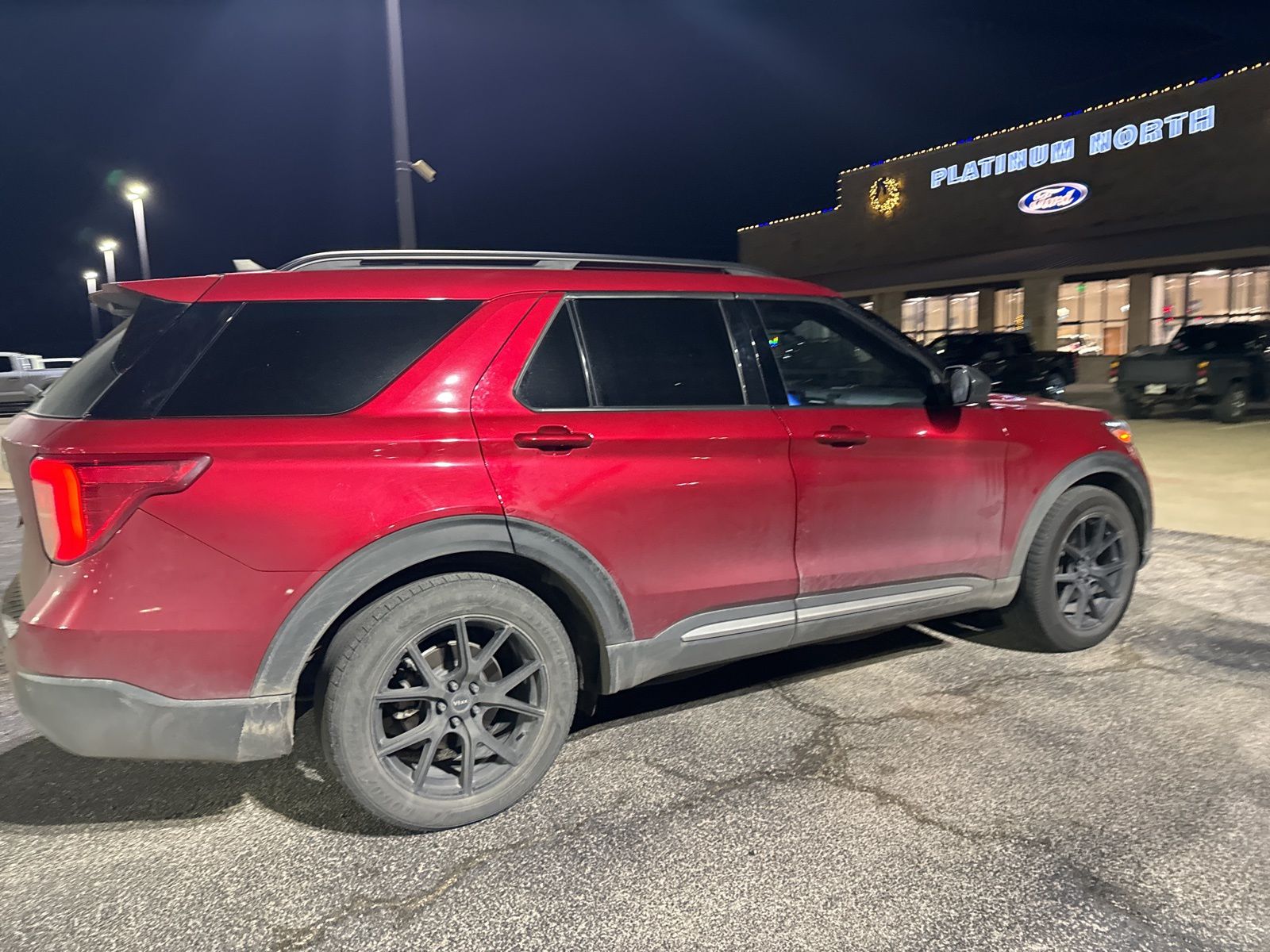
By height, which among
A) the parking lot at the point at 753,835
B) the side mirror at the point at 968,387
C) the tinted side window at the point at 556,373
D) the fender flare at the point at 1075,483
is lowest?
the parking lot at the point at 753,835

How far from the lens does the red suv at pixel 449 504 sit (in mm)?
2486

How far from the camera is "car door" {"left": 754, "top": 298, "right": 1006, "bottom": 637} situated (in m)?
3.44

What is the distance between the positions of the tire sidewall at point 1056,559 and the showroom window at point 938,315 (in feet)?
97.1

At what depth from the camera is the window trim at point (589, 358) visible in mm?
2975

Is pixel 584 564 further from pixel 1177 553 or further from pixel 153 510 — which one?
pixel 1177 553

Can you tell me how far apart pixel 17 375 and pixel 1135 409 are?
2607cm

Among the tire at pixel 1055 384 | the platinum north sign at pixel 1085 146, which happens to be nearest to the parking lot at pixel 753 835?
the tire at pixel 1055 384

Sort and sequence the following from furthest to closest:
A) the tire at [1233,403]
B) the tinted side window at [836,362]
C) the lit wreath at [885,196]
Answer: the lit wreath at [885,196] < the tire at [1233,403] < the tinted side window at [836,362]

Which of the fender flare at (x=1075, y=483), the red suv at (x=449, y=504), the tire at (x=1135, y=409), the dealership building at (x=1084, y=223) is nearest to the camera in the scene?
the red suv at (x=449, y=504)

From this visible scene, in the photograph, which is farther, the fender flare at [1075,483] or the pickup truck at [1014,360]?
the pickup truck at [1014,360]

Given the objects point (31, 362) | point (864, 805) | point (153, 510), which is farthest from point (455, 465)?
point (31, 362)

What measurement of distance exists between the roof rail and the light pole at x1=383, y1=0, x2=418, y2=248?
690cm

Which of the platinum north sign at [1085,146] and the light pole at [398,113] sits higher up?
the platinum north sign at [1085,146]

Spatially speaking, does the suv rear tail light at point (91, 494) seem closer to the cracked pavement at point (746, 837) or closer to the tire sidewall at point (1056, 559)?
the cracked pavement at point (746, 837)
